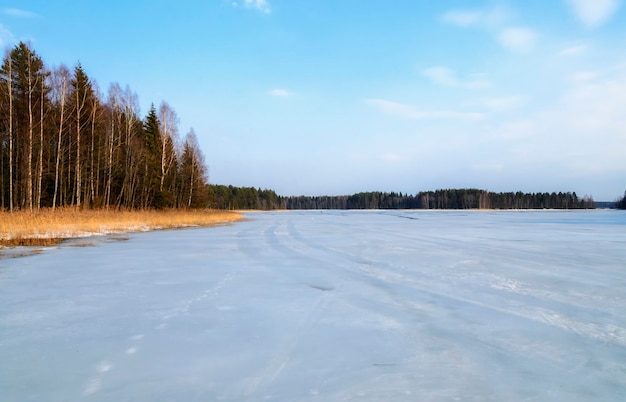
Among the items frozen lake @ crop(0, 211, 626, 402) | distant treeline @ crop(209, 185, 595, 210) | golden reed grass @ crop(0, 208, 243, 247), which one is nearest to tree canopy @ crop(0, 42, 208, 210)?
golden reed grass @ crop(0, 208, 243, 247)

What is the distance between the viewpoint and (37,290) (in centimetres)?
433

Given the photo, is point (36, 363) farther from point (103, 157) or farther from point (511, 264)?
point (103, 157)

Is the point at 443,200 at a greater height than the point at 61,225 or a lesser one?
greater

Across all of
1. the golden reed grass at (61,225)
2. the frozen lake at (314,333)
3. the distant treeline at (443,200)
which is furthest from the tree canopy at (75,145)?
the distant treeline at (443,200)

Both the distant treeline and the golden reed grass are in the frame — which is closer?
the golden reed grass

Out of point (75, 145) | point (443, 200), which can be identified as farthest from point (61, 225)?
point (443, 200)

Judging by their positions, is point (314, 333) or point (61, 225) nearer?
point (314, 333)

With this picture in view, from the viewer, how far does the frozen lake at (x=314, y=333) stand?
202cm

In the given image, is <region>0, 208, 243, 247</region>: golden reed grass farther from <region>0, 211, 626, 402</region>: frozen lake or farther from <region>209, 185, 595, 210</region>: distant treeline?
<region>209, 185, 595, 210</region>: distant treeline

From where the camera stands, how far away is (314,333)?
2.88 m

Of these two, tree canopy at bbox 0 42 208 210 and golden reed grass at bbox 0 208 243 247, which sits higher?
tree canopy at bbox 0 42 208 210

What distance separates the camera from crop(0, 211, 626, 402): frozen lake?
6.61 ft

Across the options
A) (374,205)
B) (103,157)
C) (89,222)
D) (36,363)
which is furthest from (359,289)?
(374,205)

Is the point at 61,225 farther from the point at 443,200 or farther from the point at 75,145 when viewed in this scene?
the point at 443,200
